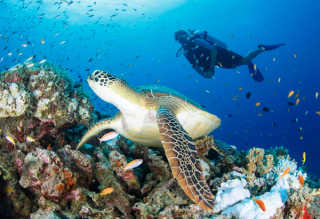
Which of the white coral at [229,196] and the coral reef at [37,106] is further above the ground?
the white coral at [229,196]

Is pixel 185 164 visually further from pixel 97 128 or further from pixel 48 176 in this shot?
pixel 97 128

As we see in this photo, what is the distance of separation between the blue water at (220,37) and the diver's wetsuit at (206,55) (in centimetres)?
1828

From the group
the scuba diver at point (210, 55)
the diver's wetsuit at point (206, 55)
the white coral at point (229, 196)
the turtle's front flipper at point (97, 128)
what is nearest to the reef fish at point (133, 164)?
the white coral at point (229, 196)

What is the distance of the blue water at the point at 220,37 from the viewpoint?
38906 millimetres

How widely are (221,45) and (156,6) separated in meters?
39.4

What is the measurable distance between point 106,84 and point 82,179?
1.62 metres

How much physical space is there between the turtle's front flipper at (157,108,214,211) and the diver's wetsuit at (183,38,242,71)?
22.0ft

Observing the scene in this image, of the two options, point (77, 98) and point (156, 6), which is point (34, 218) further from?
point (156, 6)

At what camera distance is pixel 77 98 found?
4.20 metres

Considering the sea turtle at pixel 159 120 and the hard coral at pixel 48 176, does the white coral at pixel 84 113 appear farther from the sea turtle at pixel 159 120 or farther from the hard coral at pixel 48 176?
the hard coral at pixel 48 176

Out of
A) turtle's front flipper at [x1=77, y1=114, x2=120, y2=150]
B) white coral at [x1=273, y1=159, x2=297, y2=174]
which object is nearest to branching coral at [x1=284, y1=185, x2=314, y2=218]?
white coral at [x1=273, y1=159, x2=297, y2=174]

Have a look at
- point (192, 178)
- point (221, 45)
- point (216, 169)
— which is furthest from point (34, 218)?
point (221, 45)

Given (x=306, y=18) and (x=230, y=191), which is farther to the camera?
(x=306, y=18)

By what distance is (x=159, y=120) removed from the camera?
297 cm
